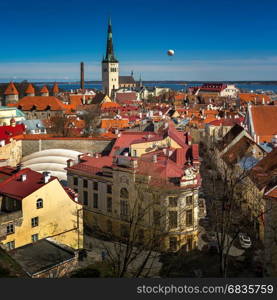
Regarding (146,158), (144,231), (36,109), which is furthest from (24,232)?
(36,109)

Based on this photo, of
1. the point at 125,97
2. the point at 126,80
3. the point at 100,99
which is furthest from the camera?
the point at 126,80

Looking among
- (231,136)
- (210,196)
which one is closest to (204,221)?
(210,196)

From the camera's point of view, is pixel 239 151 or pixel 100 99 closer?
pixel 239 151

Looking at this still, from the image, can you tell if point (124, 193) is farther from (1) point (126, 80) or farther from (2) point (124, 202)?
(1) point (126, 80)

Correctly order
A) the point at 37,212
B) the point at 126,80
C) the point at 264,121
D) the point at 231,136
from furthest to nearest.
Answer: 1. the point at 126,80
2. the point at 264,121
3. the point at 231,136
4. the point at 37,212

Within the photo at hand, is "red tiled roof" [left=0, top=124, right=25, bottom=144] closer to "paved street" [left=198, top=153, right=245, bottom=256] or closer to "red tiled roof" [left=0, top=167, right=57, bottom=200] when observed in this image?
"red tiled roof" [left=0, top=167, right=57, bottom=200]

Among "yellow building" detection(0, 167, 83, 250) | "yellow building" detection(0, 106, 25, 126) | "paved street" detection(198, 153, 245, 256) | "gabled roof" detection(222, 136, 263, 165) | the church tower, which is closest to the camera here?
"yellow building" detection(0, 167, 83, 250)

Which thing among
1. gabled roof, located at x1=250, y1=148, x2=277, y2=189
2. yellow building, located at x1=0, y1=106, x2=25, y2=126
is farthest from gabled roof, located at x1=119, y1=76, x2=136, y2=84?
gabled roof, located at x1=250, y1=148, x2=277, y2=189

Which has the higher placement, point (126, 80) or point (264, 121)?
point (126, 80)
